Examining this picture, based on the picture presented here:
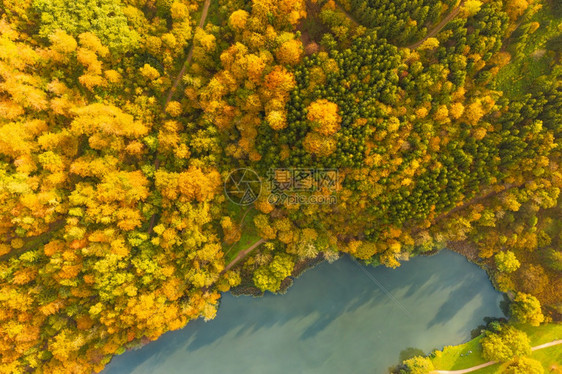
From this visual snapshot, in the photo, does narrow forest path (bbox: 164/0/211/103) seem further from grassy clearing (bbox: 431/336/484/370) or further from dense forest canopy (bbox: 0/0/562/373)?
grassy clearing (bbox: 431/336/484/370)

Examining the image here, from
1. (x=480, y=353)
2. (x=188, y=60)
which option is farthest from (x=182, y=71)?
(x=480, y=353)

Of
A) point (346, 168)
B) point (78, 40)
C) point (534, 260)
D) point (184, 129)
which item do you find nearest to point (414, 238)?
point (346, 168)

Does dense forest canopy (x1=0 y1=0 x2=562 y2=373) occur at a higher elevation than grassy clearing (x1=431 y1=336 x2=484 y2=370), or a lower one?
higher

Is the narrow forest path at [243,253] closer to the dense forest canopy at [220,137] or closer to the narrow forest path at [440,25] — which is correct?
the dense forest canopy at [220,137]

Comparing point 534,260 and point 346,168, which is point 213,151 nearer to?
point 346,168

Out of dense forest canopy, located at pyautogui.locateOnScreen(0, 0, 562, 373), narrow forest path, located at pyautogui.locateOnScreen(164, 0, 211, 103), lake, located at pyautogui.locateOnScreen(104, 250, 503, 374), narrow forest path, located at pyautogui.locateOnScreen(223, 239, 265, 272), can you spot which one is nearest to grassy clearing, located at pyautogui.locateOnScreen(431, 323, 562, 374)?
lake, located at pyautogui.locateOnScreen(104, 250, 503, 374)

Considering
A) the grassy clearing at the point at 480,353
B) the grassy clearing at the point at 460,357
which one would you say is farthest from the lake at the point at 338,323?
the grassy clearing at the point at 480,353

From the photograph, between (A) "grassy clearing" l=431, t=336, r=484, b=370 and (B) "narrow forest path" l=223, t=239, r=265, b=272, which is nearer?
(B) "narrow forest path" l=223, t=239, r=265, b=272

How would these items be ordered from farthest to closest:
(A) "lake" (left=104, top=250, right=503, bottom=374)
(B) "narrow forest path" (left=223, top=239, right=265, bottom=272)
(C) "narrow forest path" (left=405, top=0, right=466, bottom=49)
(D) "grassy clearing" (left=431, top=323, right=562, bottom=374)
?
1. (D) "grassy clearing" (left=431, top=323, right=562, bottom=374)
2. (A) "lake" (left=104, top=250, right=503, bottom=374)
3. (B) "narrow forest path" (left=223, top=239, right=265, bottom=272)
4. (C) "narrow forest path" (left=405, top=0, right=466, bottom=49)
